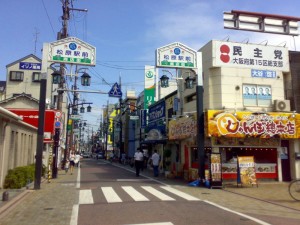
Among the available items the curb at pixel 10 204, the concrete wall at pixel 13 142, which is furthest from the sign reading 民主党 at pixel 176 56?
the curb at pixel 10 204

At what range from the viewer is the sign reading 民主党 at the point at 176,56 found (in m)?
17.7

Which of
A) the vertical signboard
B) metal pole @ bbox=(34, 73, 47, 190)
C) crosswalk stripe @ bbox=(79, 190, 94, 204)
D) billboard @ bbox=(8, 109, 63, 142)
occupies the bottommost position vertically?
crosswalk stripe @ bbox=(79, 190, 94, 204)

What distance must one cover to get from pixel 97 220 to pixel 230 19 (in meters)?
9.83

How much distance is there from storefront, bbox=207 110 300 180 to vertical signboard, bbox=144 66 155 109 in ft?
62.6

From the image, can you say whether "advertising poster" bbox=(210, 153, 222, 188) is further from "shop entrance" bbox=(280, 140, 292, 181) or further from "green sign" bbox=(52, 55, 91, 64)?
"green sign" bbox=(52, 55, 91, 64)

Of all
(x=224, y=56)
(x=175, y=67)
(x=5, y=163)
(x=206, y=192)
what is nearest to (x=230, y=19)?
(x=175, y=67)

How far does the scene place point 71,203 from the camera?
11438 mm

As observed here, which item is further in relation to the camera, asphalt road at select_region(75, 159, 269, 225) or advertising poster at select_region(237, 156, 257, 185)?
advertising poster at select_region(237, 156, 257, 185)

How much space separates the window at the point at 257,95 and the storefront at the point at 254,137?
1248 mm

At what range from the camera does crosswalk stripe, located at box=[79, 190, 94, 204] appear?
11812mm

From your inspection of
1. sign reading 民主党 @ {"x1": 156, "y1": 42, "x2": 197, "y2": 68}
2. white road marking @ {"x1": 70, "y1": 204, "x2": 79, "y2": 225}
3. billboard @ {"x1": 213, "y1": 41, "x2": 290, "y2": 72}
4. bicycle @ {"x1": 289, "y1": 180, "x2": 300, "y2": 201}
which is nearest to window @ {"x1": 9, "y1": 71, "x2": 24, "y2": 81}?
sign reading 民主党 @ {"x1": 156, "y1": 42, "x2": 197, "y2": 68}

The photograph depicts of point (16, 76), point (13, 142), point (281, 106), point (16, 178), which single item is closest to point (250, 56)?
point (281, 106)

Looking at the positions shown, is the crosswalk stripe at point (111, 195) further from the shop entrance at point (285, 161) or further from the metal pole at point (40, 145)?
the shop entrance at point (285, 161)

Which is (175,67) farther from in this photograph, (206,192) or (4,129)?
(4,129)
